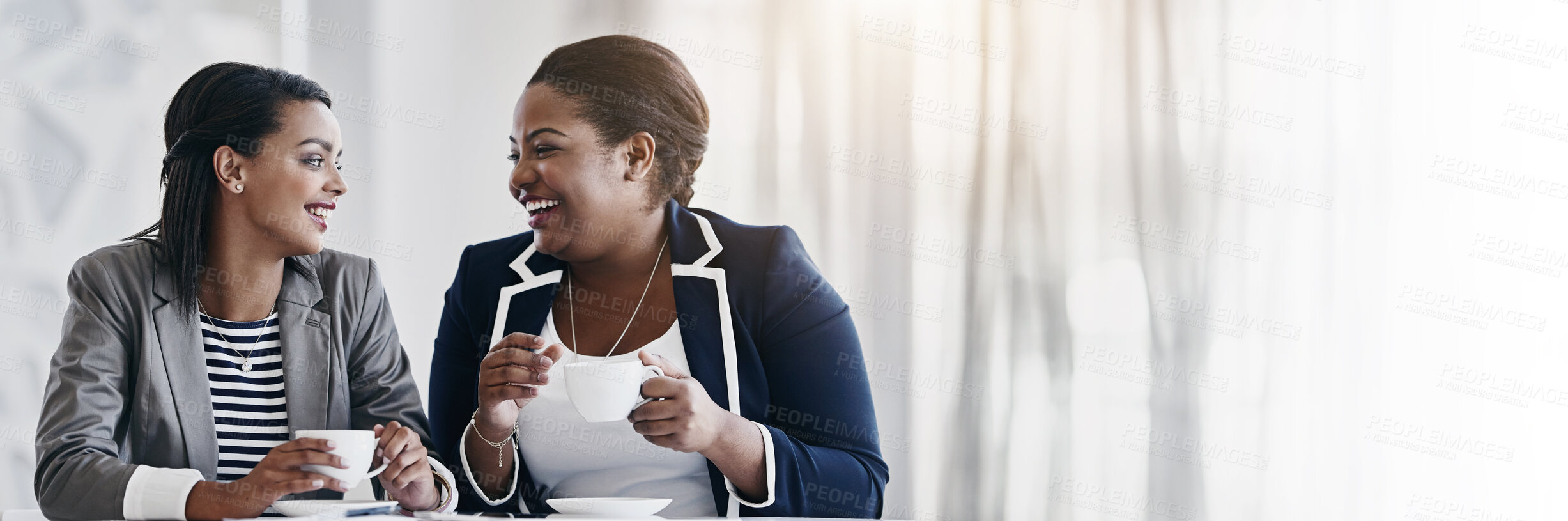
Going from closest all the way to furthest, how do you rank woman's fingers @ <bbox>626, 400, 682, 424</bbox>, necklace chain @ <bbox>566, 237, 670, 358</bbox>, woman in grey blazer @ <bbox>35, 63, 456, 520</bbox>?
woman's fingers @ <bbox>626, 400, 682, 424</bbox>
woman in grey blazer @ <bbox>35, 63, 456, 520</bbox>
necklace chain @ <bbox>566, 237, 670, 358</bbox>

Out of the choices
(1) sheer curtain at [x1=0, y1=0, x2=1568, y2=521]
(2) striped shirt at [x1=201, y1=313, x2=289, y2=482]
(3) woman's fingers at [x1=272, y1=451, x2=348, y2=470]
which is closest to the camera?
(3) woman's fingers at [x1=272, y1=451, x2=348, y2=470]

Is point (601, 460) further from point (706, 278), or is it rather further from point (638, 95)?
point (638, 95)

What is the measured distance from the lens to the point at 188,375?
5.11 feet

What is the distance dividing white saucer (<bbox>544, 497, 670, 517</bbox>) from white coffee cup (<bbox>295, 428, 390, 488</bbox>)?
0.75 ft

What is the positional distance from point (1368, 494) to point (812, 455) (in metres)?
1.24

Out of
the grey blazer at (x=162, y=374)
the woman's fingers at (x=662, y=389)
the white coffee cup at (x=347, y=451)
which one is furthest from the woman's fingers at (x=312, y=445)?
the woman's fingers at (x=662, y=389)

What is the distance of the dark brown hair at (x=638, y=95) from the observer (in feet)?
5.74

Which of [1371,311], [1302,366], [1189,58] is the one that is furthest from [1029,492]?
[1189,58]

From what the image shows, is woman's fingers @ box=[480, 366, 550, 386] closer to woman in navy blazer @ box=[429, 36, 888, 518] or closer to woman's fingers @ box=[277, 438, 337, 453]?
woman in navy blazer @ box=[429, 36, 888, 518]

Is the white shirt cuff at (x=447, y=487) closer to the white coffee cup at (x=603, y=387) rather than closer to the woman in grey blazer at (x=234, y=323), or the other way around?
the woman in grey blazer at (x=234, y=323)

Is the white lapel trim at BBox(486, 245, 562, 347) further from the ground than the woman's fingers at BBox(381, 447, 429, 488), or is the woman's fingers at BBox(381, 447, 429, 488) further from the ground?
the white lapel trim at BBox(486, 245, 562, 347)

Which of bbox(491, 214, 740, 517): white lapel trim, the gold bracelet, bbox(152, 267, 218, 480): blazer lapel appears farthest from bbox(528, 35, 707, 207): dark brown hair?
bbox(152, 267, 218, 480): blazer lapel

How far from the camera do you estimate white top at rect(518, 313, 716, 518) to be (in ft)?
5.40

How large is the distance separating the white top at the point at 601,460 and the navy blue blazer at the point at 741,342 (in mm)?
29
